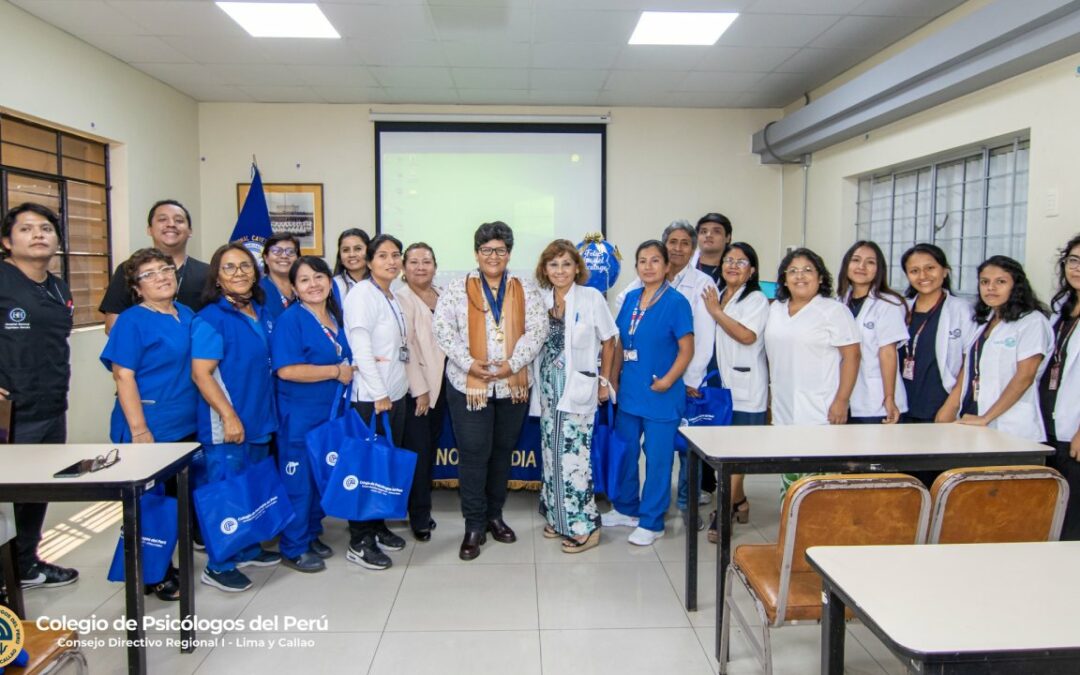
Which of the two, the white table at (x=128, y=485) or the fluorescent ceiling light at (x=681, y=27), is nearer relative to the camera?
the white table at (x=128, y=485)

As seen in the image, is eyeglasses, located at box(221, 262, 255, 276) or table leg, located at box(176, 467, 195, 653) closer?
table leg, located at box(176, 467, 195, 653)

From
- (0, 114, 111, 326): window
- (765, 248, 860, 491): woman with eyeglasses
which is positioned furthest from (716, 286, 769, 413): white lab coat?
(0, 114, 111, 326): window

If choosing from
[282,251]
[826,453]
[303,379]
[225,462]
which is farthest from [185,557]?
[826,453]

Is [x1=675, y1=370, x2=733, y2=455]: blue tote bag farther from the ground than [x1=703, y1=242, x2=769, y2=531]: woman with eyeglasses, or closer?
closer

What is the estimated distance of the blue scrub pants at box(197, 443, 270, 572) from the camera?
279 centimetres

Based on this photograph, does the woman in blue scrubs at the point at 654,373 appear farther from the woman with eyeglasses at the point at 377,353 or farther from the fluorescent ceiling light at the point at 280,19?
the fluorescent ceiling light at the point at 280,19

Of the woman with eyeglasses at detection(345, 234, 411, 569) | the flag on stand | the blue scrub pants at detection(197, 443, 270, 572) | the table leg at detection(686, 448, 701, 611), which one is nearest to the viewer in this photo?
the table leg at detection(686, 448, 701, 611)

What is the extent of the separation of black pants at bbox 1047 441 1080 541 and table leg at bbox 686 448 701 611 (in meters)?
1.55

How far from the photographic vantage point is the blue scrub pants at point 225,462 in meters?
2.79

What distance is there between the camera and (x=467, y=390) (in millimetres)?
3084

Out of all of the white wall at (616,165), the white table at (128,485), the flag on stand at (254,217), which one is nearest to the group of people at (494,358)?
the white table at (128,485)

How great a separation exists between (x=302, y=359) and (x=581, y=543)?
1.61 metres

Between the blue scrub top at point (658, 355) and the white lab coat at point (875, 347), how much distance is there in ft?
2.73

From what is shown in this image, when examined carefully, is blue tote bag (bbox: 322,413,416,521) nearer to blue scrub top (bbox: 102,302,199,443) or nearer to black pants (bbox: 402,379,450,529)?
black pants (bbox: 402,379,450,529)
